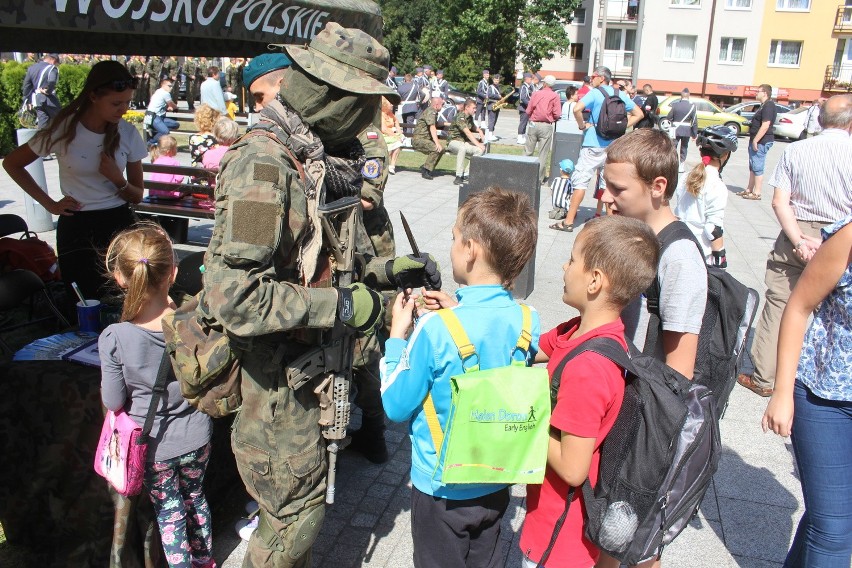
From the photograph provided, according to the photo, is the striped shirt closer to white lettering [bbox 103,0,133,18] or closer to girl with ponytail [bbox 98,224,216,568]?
girl with ponytail [bbox 98,224,216,568]

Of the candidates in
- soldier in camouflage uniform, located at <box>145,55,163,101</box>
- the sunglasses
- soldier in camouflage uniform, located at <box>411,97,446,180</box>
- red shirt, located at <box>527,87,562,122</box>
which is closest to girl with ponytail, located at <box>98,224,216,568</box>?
the sunglasses

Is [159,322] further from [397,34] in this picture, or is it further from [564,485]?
[397,34]

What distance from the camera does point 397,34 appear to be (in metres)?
47.5

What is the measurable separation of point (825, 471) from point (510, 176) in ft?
15.2

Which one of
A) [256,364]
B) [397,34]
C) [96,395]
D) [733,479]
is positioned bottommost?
[733,479]

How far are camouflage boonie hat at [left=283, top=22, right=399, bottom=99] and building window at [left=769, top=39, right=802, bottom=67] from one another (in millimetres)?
40000

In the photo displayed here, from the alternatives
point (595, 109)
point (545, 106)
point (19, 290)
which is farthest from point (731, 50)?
point (19, 290)

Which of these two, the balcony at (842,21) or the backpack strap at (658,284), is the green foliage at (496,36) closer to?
the balcony at (842,21)

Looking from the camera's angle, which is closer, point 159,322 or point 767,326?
point 159,322

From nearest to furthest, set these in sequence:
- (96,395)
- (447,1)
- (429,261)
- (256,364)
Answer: (256,364)
(429,261)
(96,395)
(447,1)

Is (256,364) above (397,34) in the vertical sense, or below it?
below

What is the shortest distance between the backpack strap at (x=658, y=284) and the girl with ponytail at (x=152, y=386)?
189cm

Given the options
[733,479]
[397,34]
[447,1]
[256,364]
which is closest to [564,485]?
[256,364]

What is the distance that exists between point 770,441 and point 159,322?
12.8 feet
